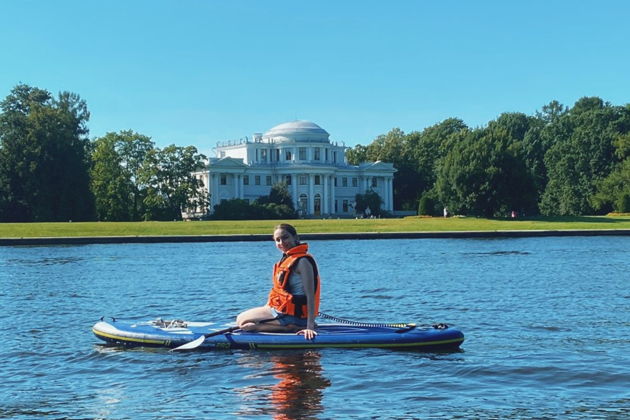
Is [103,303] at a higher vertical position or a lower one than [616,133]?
lower

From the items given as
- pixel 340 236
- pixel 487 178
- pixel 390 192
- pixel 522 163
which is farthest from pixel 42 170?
pixel 390 192

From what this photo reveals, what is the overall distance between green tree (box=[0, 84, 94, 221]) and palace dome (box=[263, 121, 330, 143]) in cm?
5024

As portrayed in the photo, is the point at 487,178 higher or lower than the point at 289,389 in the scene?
higher

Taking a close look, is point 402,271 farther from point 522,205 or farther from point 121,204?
point 121,204

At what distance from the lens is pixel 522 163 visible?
81.4m

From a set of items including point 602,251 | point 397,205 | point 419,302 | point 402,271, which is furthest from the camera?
point 397,205

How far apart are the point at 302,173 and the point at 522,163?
47.7 metres

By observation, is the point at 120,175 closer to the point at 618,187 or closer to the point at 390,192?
the point at 390,192

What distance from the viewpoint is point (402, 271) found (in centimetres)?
3022

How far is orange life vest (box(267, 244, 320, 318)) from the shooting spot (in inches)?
522

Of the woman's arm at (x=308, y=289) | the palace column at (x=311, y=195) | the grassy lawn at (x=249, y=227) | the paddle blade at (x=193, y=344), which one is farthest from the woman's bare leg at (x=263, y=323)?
the palace column at (x=311, y=195)

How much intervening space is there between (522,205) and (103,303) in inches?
2502

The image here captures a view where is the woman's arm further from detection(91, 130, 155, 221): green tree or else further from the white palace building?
the white palace building

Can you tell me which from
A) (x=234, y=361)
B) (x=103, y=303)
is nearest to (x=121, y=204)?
(x=103, y=303)
